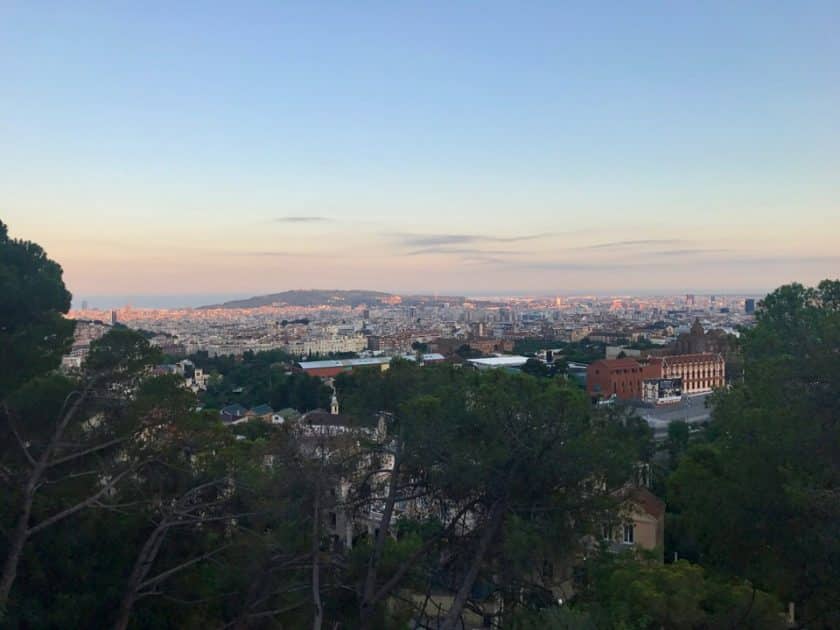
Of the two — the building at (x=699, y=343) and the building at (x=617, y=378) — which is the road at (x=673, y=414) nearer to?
the building at (x=617, y=378)

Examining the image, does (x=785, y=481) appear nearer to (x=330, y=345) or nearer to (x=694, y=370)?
(x=694, y=370)

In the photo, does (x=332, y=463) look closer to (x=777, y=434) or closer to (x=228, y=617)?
(x=228, y=617)

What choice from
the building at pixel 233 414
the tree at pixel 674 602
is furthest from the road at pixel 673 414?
the tree at pixel 674 602

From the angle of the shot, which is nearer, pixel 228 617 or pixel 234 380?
pixel 228 617

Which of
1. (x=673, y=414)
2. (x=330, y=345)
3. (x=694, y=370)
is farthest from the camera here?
(x=330, y=345)

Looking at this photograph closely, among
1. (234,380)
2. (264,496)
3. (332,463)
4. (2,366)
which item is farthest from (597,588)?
(234,380)

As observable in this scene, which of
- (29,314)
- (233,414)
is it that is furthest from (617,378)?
(29,314)

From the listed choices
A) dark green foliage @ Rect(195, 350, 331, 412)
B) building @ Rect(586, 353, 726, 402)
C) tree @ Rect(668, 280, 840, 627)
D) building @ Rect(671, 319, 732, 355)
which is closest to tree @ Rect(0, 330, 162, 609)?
tree @ Rect(668, 280, 840, 627)

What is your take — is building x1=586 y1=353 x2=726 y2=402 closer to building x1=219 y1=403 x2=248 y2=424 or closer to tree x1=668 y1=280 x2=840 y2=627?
building x1=219 y1=403 x2=248 y2=424
